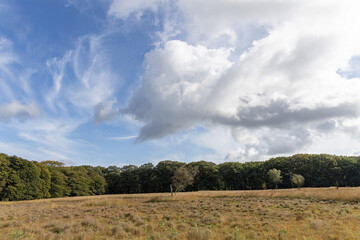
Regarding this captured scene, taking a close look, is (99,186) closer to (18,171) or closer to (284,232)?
(18,171)

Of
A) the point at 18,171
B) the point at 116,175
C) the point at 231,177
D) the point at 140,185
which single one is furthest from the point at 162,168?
the point at 18,171

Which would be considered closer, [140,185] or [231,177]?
[231,177]

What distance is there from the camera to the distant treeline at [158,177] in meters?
63.0

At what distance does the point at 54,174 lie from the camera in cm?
7625

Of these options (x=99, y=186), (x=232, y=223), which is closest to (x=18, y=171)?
(x=99, y=186)

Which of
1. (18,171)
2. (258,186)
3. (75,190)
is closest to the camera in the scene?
(18,171)

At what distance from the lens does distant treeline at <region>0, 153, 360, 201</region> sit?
63.0m

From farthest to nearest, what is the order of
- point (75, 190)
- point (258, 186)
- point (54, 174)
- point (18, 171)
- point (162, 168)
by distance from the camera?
point (162, 168) < point (258, 186) < point (75, 190) < point (54, 174) < point (18, 171)

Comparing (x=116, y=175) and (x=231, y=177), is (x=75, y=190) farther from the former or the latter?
(x=231, y=177)

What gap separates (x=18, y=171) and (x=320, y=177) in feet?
335

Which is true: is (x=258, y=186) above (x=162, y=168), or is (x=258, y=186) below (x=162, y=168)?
below

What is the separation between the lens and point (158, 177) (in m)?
96.8

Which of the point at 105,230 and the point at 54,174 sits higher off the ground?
the point at 54,174

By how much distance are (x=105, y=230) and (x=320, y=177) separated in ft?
296
